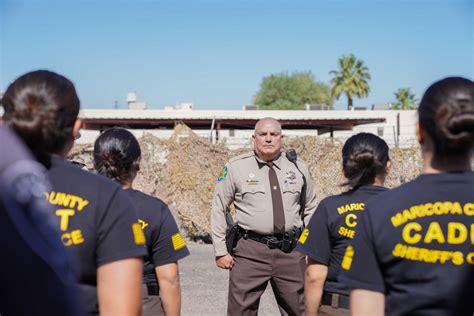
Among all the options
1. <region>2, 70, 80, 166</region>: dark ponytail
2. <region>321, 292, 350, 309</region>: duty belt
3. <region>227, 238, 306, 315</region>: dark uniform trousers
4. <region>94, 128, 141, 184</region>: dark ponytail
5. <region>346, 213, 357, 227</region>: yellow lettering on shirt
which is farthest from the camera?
<region>227, 238, 306, 315</region>: dark uniform trousers

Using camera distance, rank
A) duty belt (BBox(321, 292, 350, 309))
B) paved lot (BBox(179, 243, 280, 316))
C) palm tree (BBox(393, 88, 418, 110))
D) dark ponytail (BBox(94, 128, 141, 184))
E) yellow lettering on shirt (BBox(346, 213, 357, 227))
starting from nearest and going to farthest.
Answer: dark ponytail (BBox(94, 128, 141, 184))
yellow lettering on shirt (BBox(346, 213, 357, 227))
duty belt (BBox(321, 292, 350, 309))
paved lot (BBox(179, 243, 280, 316))
palm tree (BBox(393, 88, 418, 110))

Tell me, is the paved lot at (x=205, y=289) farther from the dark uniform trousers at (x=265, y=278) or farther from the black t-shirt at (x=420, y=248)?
the black t-shirt at (x=420, y=248)

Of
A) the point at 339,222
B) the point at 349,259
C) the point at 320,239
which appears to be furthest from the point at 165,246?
the point at 349,259

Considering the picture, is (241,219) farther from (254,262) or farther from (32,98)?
(32,98)

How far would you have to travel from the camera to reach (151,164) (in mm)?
12406

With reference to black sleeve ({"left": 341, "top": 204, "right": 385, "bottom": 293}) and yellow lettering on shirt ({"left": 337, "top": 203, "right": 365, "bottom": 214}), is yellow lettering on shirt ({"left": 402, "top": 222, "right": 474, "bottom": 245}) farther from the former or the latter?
yellow lettering on shirt ({"left": 337, "top": 203, "right": 365, "bottom": 214})

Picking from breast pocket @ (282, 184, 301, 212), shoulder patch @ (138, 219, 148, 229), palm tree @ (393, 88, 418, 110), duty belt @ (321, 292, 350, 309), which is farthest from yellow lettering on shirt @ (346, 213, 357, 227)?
palm tree @ (393, 88, 418, 110)

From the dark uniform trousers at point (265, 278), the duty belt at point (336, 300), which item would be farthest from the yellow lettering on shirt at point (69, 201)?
the dark uniform trousers at point (265, 278)

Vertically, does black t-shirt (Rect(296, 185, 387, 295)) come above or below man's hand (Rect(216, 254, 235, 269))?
above

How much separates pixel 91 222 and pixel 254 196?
12.1 ft

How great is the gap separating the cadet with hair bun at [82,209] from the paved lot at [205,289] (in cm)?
503

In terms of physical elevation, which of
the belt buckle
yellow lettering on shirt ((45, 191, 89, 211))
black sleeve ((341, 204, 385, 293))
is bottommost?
the belt buckle

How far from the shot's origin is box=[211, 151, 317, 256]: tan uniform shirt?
5.62 meters

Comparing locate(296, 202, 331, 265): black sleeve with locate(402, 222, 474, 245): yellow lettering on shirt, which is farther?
locate(296, 202, 331, 265): black sleeve
